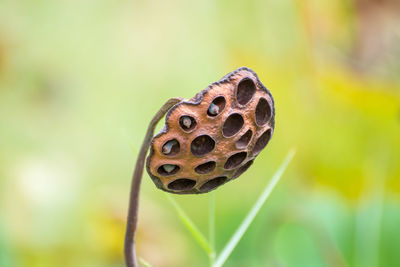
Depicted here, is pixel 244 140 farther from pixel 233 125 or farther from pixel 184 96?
pixel 184 96

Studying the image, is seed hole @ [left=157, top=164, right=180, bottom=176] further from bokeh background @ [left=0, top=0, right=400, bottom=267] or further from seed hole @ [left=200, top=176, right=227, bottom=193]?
bokeh background @ [left=0, top=0, right=400, bottom=267]

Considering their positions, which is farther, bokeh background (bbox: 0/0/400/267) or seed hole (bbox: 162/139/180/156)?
bokeh background (bbox: 0/0/400/267)

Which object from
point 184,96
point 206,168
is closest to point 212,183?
point 206,168

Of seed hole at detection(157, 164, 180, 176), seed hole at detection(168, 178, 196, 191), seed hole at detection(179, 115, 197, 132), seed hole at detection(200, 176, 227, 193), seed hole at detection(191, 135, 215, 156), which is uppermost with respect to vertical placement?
seed hole at detection(179, 115, 197, 132)

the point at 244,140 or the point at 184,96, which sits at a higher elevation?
the point at 244,140

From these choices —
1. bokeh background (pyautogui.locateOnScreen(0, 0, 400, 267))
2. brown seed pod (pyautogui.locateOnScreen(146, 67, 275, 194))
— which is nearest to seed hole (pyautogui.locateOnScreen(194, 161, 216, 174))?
brown seed pod (pyautogui.locateOnScreen(146, 67, 275, 194))

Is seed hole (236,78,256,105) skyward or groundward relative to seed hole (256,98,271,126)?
skyward

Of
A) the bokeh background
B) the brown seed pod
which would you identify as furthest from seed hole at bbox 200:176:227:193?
the bokeh background

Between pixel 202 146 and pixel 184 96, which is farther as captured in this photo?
pixel 184 96
